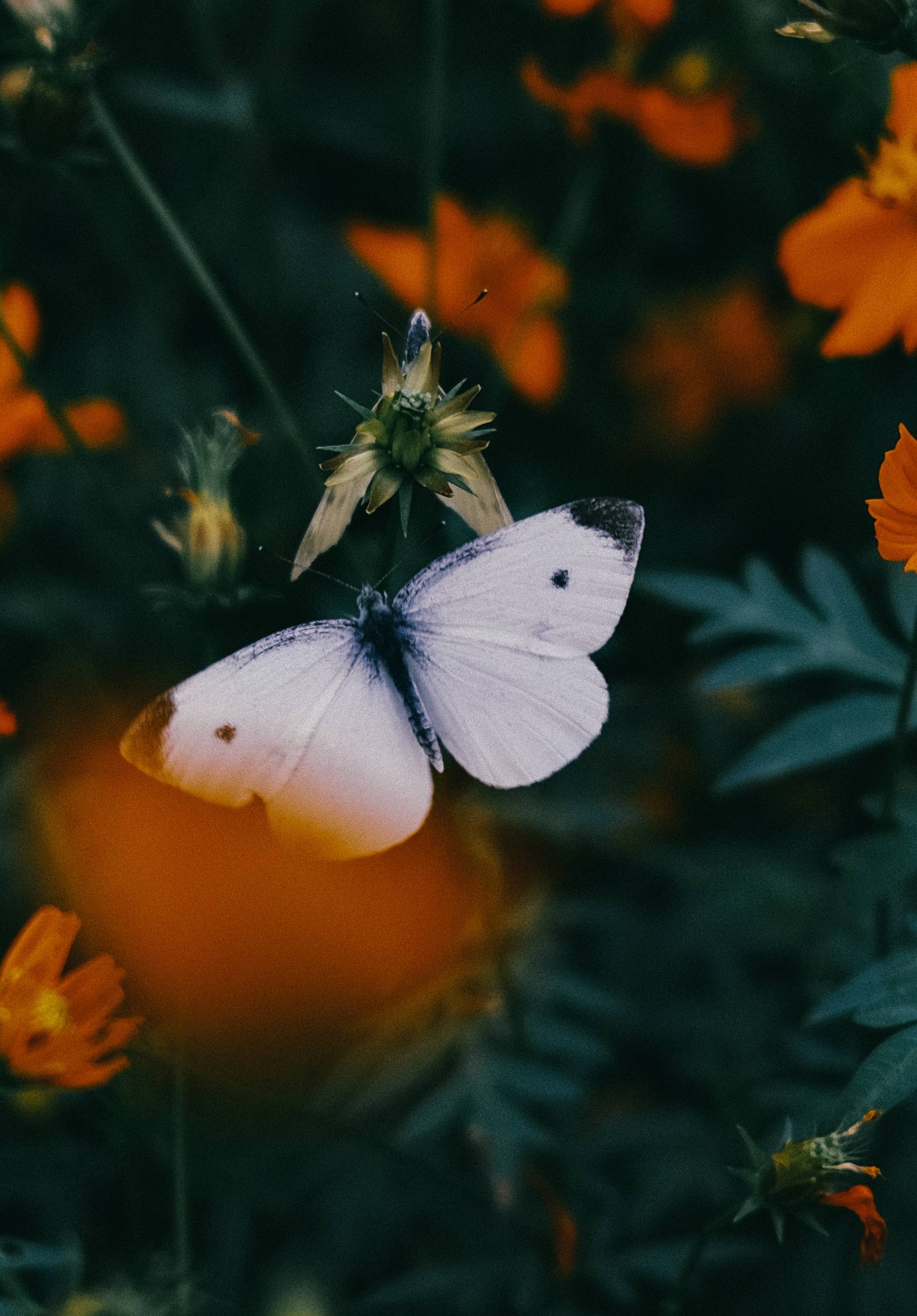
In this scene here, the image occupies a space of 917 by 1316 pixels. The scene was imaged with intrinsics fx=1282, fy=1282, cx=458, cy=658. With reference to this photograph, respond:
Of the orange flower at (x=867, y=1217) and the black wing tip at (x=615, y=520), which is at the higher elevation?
the black wing tip at (x=615, y=520)

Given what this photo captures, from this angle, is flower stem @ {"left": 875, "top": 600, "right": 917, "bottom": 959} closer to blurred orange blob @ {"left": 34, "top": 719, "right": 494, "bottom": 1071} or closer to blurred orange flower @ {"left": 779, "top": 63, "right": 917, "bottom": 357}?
blurred orange flower @ {"left": 779, "top": 63, "right": 917, "bottom": 357}

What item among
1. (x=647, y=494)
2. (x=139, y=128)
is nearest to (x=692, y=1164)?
(x=647, y=494)

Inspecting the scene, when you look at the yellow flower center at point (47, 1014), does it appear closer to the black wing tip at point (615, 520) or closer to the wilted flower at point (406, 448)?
Answer: the wilted flower at point (406, 448)

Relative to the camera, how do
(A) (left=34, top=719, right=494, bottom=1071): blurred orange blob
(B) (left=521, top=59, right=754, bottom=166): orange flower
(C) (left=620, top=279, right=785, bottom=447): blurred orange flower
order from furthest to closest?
(C) (left=620, top=279, right=785, bottom=447): blurred orange flower, (B) (left=521, top=59, right=754, bottom=166): orange flower, (A) (left=34, top=719, right=494, bottom=1071): blurred orange blob

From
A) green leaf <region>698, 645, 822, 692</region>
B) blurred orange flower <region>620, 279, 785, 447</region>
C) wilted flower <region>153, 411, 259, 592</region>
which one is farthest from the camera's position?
blurred orange flower <region>620, 279, 785, 447</region>

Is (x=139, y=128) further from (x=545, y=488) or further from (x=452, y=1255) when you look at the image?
(x=452, y=1255)

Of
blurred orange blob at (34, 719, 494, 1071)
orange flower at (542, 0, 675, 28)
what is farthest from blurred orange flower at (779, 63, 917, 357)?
blurred orange blob at (34, 719, 494, 1071)

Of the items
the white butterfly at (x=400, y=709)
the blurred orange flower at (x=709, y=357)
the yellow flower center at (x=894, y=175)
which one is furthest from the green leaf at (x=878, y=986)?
the blurred orange flower at (x=709, y=357)
